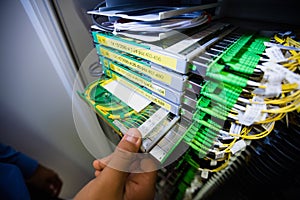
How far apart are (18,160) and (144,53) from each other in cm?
78

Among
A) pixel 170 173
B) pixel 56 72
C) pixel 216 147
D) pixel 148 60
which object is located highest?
pixel 148 60

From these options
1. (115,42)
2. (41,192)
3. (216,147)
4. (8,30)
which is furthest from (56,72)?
(216,147)

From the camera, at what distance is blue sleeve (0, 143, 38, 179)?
0.59 metres

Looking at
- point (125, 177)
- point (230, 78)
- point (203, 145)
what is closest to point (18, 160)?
point (125, 177)

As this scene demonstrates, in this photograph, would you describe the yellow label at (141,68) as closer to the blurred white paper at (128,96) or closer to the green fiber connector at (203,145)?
the blurred white paper at (128,96)

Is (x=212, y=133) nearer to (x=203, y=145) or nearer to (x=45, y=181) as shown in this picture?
(x=203, y=145)

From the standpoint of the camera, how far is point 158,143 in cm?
42

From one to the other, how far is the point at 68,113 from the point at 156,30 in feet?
2.40

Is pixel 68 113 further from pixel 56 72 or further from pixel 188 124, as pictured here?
pixel 188 124

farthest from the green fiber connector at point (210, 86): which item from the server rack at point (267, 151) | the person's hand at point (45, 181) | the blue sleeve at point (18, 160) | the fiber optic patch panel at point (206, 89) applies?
the person's hand at point (45, 181)

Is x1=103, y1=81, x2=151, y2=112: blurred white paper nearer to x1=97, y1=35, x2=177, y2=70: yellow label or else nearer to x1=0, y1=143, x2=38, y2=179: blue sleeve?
x1=97, y1=35, x2=177, y2=70: yellow label

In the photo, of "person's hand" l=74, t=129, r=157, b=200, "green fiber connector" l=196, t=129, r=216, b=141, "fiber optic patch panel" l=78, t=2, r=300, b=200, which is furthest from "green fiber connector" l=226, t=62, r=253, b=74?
"person's hand" l=74, t=129, r=157, b=200

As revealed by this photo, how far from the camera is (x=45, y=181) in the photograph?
2.60ft

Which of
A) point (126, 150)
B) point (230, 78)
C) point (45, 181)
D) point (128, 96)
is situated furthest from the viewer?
point (45, 181)
